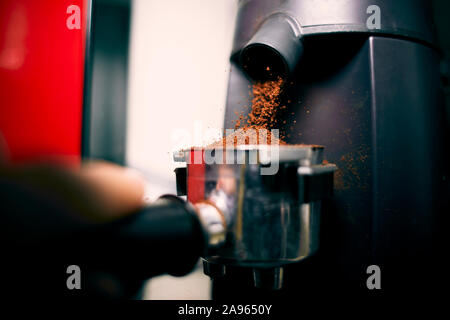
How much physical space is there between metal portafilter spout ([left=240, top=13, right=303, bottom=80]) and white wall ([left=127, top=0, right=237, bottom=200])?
282 millimetres

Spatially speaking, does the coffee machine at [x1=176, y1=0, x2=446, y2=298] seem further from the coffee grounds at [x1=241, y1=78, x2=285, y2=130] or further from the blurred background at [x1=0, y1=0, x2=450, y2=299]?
the blurred background at [x1=0, y1=0, x2=450, y2=299]

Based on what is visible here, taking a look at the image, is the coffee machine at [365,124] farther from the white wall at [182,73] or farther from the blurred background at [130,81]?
the white wall at [182,73]

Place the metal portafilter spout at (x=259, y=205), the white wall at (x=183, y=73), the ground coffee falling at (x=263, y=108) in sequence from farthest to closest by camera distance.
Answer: the white wall at (x=183, y=73), the ground coffee falling at (x=263, y=108), the metal portafilter spout at (x=259, y=205)

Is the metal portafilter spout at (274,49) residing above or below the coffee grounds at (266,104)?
above

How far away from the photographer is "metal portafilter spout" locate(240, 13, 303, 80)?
379mm

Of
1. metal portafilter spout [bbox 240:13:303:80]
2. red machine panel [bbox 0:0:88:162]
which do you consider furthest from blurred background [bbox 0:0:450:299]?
metal portafilter spout [bbox 240:13:303:80]

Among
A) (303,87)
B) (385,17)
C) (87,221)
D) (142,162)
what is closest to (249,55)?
(303,87)

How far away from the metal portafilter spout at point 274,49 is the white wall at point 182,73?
0.92 feet

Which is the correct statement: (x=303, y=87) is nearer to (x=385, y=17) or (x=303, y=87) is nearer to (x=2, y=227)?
(x=385, y=17)

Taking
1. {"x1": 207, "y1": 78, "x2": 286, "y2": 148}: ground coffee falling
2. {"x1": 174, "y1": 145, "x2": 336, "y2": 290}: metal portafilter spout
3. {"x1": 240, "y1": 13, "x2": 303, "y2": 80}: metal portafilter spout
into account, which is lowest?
{"x1": 174, "y1": 145, "x2": 336, "y2": 290}: metal portafilter spout

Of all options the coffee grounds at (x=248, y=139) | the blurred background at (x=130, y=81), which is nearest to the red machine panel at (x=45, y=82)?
the blurred background at (x=130, y=81)

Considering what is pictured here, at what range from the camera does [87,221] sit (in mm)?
Result: 209

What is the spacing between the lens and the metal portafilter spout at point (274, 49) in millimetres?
379

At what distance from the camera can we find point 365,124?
39cm
